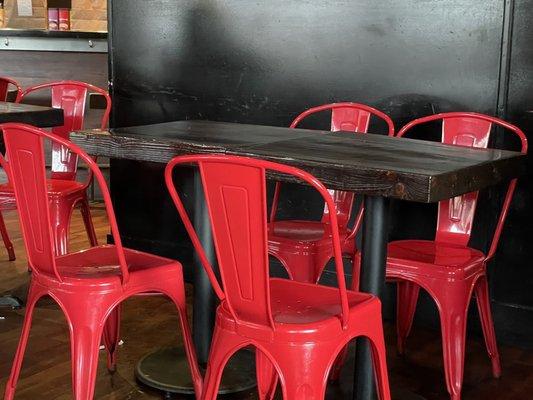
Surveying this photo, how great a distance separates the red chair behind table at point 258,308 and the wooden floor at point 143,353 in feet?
2.55

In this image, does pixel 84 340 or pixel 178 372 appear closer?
pixel 84 340

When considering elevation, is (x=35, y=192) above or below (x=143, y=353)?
above

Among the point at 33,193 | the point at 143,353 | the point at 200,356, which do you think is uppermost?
the point at 33,193

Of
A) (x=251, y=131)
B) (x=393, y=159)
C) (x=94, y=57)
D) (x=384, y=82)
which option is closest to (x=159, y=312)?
(x=251, y=131)

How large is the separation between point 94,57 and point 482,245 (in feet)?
11.9

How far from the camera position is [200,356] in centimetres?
286

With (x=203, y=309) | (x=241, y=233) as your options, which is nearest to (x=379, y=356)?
(x=241, y=233)

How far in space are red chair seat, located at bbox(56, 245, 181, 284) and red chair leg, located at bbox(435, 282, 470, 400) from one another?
84 centimetres

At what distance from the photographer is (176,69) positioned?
4.17 metres

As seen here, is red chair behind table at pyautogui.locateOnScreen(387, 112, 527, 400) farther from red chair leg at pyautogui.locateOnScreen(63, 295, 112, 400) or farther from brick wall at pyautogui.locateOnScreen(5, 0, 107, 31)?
brick wall at pyautogui.locateOnScreen(5, 0, 107, 31)

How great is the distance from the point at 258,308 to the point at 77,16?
257 inches

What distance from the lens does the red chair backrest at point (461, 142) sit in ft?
10.0

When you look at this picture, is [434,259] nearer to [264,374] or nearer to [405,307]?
[405,307]

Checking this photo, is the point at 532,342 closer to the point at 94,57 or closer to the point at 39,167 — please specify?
the point at 39,167
